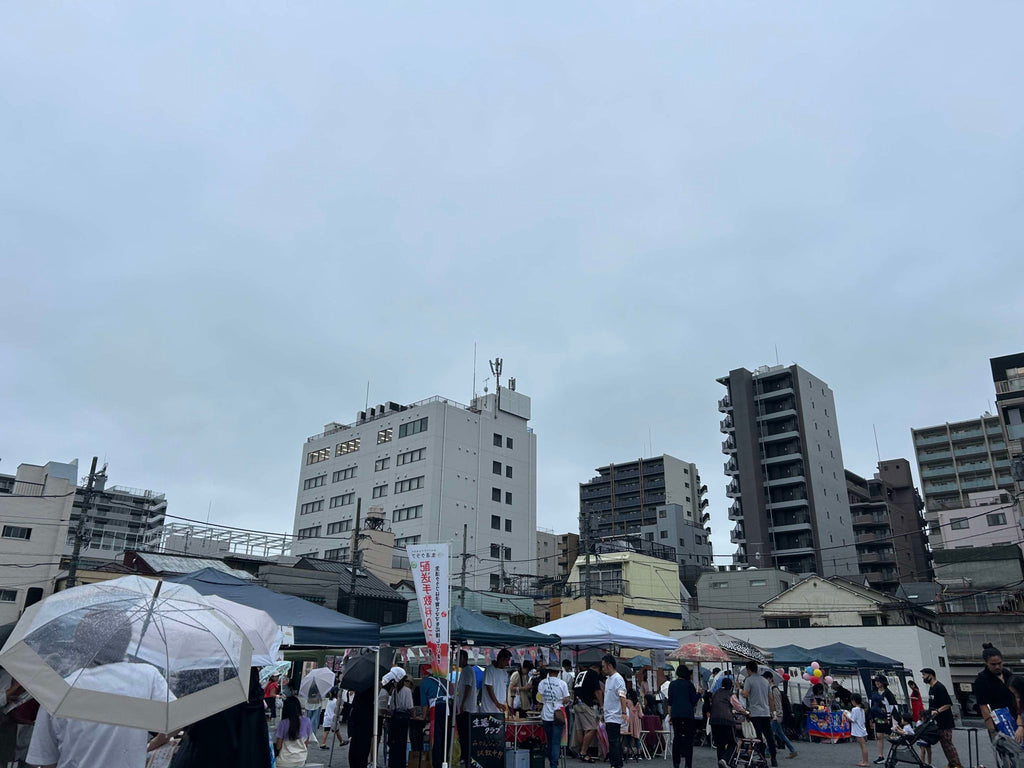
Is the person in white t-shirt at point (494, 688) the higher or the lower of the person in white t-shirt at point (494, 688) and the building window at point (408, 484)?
the lower

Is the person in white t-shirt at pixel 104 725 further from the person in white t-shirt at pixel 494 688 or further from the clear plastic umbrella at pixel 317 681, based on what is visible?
the clear plastic umbrella at pixel 317 681

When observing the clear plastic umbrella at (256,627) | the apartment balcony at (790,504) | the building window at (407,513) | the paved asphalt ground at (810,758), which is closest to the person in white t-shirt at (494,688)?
the paved asphalt ground at (810,758)

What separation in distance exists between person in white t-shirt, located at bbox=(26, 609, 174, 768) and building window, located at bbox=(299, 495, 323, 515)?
219ft

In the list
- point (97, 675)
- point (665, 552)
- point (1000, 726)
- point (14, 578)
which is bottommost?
point (1000, 726)

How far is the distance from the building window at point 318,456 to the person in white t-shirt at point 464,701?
6245cm

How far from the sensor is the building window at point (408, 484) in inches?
2403

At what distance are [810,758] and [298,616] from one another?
11.9m

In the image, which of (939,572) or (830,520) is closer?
(939,572)

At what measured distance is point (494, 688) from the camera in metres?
11.6

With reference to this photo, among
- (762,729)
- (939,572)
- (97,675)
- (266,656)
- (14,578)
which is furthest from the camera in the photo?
(939,572)

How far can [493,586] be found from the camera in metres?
59.4

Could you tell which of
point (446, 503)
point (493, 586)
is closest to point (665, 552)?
point (493, 586)

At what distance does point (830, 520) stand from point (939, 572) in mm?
19140

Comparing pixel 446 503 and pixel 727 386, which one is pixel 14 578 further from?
pixel 727 386
